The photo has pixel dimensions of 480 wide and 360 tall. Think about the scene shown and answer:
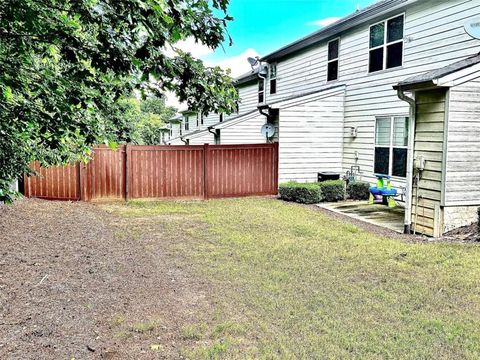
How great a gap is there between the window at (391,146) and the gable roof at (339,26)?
9.02 feet

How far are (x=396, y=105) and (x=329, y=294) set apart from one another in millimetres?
7251

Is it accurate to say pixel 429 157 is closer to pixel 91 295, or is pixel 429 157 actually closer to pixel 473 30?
pixel 473 30

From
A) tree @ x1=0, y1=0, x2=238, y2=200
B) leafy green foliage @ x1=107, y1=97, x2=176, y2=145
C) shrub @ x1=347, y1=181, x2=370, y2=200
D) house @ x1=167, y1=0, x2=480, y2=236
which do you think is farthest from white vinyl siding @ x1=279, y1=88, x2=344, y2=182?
tree @ x1=0, y1=0, x2=238, y2=200

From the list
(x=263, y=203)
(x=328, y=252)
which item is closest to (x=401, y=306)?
(x=328, y=252)

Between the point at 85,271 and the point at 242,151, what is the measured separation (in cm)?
755

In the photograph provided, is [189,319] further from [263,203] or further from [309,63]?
[309,63]

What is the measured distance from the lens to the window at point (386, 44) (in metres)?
9.88

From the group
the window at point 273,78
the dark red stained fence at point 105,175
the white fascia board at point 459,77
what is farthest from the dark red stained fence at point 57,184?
the window at point 273,78

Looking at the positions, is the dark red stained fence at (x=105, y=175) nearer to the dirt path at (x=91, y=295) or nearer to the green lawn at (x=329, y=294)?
the dirt path at (x=91, y=295)

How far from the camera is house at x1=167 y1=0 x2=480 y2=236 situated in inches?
256

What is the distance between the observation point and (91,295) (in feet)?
13.2

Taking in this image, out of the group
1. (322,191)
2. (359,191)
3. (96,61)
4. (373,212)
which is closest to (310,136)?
(322,191)

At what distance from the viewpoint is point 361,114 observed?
37.1 ft

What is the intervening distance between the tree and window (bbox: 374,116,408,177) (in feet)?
25.7
